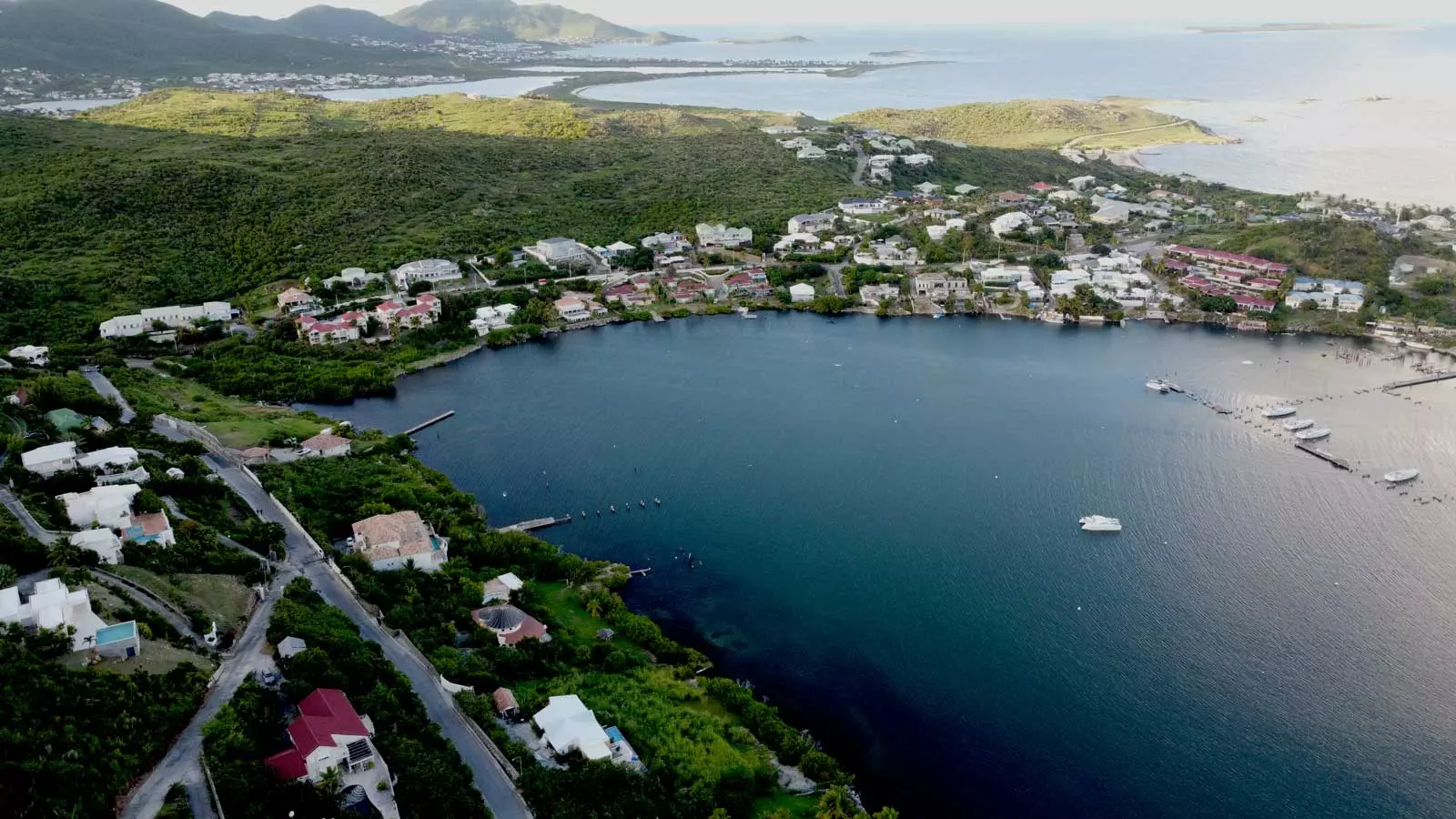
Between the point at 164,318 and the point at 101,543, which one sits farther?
the point at 164,318

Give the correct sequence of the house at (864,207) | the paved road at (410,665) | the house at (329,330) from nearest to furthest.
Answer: the paved road at (410,665) < the house at (329,330) < the house at (864,207)

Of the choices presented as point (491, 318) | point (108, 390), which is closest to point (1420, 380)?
point (491, 318)

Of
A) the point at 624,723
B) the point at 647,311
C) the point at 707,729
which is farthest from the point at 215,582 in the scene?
the point at 647,311

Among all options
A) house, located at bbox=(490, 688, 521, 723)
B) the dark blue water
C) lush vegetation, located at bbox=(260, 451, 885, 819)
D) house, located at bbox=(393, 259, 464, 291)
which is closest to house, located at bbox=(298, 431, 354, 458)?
lush vegetation, located at bbox=(260, 451, 885, 819)

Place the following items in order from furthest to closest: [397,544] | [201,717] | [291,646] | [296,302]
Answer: [296,302]
[397,544]
[291,646]
[201,717]

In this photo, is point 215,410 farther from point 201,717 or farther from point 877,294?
point 877,294

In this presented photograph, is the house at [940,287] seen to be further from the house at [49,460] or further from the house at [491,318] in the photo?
the house at [49,460]

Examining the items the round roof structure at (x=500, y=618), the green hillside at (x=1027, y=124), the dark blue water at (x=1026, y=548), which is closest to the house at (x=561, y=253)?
the dark blue water at (x=1026, y=548)
